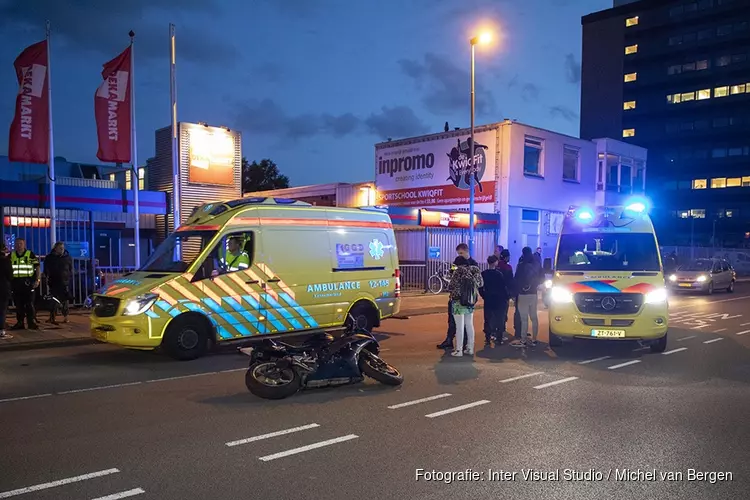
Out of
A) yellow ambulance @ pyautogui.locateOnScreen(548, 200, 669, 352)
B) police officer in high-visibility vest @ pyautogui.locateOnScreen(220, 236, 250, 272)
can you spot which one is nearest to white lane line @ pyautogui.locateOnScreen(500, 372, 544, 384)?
yellow ambulance @ pyautogui.locateOnScreen(548, 200, 669, 352)

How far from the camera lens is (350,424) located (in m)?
6.05

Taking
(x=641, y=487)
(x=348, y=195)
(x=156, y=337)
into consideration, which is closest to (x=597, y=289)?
(x=641, y=487)

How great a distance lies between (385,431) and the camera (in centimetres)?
583

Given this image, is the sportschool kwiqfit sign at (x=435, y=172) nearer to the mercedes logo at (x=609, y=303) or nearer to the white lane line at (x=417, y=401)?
the mercedes logo at (x=609, y=303)

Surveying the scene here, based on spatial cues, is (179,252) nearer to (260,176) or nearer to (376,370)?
(376,370)

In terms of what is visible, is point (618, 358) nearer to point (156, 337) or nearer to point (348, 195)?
point (156, 337)

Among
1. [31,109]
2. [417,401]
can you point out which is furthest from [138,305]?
[31,109]

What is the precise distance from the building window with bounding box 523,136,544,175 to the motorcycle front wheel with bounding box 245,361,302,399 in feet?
70.6

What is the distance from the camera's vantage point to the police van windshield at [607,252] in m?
10.8

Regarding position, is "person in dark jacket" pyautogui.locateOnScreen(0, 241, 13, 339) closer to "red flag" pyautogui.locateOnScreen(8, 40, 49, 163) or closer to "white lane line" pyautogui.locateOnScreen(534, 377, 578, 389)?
"red flag" pyautogui.locateOnScreen(8, 40, 49, 163)

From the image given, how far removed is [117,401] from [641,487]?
5.70m

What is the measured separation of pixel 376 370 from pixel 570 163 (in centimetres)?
2467

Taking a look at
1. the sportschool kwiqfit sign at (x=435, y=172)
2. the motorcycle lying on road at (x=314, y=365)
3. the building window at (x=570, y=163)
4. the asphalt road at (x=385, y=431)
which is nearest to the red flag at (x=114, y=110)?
the asphalt road at (x=385, y=431)

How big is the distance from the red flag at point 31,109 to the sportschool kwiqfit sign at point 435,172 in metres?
15.8
